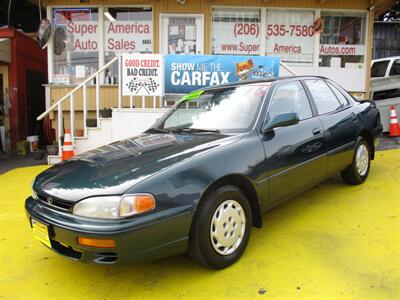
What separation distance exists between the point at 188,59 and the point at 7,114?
5661 millimetres

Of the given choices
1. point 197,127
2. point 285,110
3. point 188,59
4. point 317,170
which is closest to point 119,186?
point 197,127

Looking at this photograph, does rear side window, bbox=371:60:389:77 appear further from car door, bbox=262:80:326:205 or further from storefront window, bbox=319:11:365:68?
car door, bbox=262:80:326:205

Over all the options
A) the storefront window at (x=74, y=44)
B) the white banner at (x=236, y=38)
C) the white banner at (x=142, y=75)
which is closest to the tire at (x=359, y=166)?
the white banner at (x=142, y=75)

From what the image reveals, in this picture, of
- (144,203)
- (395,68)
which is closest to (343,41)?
(395,68)

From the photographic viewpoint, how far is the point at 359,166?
4.98 meters

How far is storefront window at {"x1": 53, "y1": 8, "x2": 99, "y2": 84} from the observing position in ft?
29.0

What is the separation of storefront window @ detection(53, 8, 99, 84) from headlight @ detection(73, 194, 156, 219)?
6931 mm

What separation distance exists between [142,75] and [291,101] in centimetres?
367

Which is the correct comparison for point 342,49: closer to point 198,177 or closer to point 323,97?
point 323,97

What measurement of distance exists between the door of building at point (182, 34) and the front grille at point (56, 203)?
21.1 feet

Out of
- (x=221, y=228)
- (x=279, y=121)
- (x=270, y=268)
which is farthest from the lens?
(x=279, y=121)

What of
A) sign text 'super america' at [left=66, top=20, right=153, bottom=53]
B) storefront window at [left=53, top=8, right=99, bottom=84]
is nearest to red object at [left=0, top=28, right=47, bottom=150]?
storefront window at [left=53, top=8, right=99, bottom=84]

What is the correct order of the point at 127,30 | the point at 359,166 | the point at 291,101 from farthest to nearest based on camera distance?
the point at 127,30, the point at 359,166, the point at 291,101

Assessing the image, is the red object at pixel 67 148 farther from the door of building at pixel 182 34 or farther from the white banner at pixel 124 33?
the door of building at pixel 182 34
